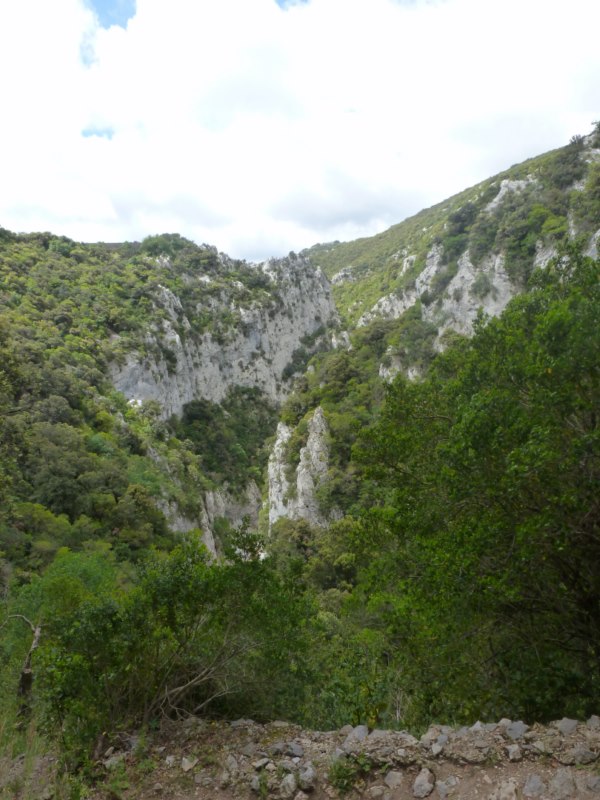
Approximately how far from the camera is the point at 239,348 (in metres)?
72.4

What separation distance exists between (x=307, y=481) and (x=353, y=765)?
1298 inches

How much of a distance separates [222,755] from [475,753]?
9.96 feet

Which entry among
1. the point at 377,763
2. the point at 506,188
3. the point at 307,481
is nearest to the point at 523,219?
the point at 506,188

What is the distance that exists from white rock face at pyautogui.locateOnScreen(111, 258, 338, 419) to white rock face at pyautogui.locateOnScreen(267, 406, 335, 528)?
1777 centimetres

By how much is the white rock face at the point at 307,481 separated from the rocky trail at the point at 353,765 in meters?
30.5

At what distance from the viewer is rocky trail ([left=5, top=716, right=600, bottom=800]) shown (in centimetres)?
460

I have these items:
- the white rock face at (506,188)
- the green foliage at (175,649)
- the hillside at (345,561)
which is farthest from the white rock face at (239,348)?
the green foliage at (175,649)

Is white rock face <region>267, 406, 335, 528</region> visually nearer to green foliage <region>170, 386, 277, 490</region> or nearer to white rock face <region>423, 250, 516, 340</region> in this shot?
green foliage <region>170, 386, 277, 490</region>

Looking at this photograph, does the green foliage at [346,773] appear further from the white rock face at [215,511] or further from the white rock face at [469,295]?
the white rock face at [469,295]

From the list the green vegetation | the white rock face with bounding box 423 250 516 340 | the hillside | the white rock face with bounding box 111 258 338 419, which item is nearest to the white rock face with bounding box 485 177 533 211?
the green vegetation

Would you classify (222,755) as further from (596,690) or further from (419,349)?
(419,349)

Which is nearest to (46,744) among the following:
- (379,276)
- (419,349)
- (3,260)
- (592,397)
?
(592,397)

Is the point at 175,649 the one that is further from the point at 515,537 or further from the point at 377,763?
the point at 515,537

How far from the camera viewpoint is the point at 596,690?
5969 millimetres
